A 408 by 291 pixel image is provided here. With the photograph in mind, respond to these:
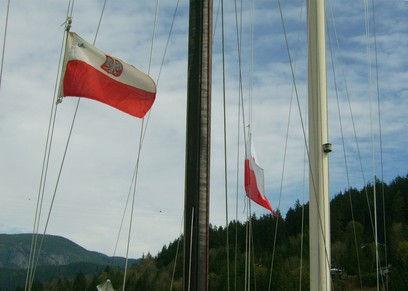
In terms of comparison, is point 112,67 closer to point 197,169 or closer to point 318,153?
point 197,169

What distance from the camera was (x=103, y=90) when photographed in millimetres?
7621

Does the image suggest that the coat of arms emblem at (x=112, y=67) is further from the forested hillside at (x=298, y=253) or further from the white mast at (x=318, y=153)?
the forested hillside at (x=298, y=253)

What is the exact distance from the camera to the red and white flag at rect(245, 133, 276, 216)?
14.2 meters

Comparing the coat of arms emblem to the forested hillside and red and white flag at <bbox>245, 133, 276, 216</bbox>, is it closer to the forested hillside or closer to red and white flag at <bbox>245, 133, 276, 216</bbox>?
red and white flag at <bbox>245, 133, 276, 216</bbox>

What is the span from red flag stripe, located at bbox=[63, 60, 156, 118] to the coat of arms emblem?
0.07m

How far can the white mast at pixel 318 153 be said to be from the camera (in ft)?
28.0

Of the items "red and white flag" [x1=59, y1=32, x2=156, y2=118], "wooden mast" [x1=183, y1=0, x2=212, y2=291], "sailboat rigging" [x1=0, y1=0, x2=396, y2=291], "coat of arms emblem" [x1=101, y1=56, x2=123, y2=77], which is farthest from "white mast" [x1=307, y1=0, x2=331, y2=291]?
"wooden mast" [x1=183, y1=0, x2=212, y2=291]

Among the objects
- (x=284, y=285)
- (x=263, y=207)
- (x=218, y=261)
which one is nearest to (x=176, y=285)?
(x=218, y=261)

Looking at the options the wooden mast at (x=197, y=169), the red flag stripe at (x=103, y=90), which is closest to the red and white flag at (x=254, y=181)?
the red flag stripe at (x=103, y=90)

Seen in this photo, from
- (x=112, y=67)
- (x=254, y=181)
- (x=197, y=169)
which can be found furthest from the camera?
(x=254, y=181)

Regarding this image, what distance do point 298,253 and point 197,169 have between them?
104m

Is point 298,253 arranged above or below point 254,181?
above

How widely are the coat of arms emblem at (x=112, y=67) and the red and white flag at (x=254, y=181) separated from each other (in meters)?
6.94

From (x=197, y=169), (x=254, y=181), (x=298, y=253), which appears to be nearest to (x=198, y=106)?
(x=197, y=169)
